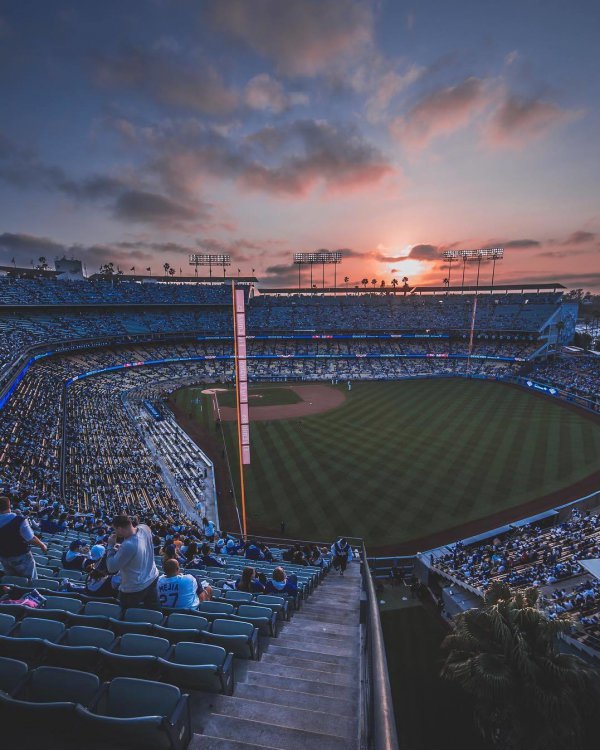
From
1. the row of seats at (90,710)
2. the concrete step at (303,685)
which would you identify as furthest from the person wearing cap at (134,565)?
the concrete step at (303,685)

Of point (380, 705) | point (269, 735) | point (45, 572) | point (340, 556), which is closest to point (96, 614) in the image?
point (269, 735)

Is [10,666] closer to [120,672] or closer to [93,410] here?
[120,672]

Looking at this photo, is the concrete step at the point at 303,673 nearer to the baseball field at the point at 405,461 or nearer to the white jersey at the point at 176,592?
the white jersey at the point at 176,592

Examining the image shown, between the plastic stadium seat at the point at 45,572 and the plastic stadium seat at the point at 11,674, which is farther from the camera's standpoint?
the plastic stadium seat at the point at 45,572

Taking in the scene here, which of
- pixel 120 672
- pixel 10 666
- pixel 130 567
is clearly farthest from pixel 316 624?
pixel 10 666

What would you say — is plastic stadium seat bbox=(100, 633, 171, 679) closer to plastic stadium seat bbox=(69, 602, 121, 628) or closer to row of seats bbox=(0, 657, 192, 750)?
row of seats bbox=(0, 657, 192, 750)

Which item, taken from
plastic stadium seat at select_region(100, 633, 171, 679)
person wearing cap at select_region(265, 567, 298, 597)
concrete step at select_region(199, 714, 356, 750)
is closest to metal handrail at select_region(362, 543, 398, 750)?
concrete step at select_region(199, 714, 356, 750)
